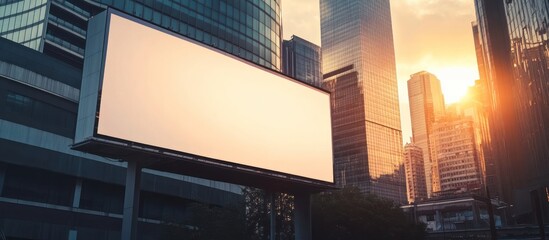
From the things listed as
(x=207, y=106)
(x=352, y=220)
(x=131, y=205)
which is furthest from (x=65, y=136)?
(x=131, y=205)

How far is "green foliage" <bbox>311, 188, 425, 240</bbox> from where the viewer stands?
46031 millimetres

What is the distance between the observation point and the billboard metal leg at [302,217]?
31766 millimetres

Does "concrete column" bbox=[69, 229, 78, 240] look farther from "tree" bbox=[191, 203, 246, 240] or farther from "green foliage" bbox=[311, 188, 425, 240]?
"green foliage" bbox=[311, 188, 425, 240]

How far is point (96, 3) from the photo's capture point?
73062 mm

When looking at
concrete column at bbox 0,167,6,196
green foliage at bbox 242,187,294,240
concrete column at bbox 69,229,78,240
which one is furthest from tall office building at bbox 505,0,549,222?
concrete column at bbox 0,167,6,196

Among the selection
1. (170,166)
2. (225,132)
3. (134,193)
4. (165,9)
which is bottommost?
(134,193)

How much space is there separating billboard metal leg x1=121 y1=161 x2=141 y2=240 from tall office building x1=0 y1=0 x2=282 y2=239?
2081 centimetres

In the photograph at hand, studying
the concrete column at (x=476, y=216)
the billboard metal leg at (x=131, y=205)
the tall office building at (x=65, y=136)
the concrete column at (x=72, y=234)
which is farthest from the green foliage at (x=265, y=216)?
the concrete column at (x=476, y=216)

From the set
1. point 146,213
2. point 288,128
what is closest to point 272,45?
point 146,213

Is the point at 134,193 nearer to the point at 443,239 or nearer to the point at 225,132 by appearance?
the point at 225,132

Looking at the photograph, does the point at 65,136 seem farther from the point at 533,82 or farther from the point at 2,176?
the point at 533,82

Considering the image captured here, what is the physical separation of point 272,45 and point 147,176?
32435mm

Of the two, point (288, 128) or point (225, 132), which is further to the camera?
point (288, 128)

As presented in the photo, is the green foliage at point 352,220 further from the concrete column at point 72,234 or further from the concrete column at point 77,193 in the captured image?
the concrete column at point 77,193
